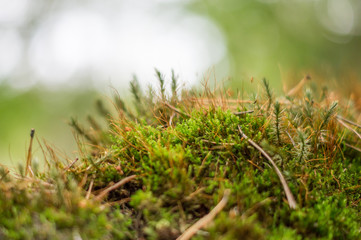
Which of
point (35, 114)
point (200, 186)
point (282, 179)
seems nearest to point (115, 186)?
point (200, 186)

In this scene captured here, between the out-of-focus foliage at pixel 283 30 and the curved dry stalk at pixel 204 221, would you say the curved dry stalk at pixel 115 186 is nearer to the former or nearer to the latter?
the curved dry stalk at pixel 204 221


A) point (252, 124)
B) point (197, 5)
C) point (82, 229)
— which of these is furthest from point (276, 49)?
point (82, 229)

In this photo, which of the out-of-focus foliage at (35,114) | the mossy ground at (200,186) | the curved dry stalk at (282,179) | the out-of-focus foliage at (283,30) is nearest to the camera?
the mossy ground at (200,186)

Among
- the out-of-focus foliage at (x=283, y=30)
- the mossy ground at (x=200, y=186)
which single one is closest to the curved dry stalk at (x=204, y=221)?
the mossy ground at (x=200, y=186)

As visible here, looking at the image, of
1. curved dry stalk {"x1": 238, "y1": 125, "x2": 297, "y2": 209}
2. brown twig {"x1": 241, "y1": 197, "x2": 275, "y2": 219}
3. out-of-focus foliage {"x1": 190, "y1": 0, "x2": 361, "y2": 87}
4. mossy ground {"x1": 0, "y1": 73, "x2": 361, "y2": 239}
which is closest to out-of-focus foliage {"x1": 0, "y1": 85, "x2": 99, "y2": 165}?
out-of-focus foliage {"x1": 190, "y1": 0, "x2": 361, "y2": 87}

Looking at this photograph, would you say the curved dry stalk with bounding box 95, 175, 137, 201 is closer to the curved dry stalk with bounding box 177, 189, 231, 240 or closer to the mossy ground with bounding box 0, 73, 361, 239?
the mossy ground with bounding box 0, 73, 361, 239

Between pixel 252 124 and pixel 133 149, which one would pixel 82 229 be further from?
pixel 252 124
